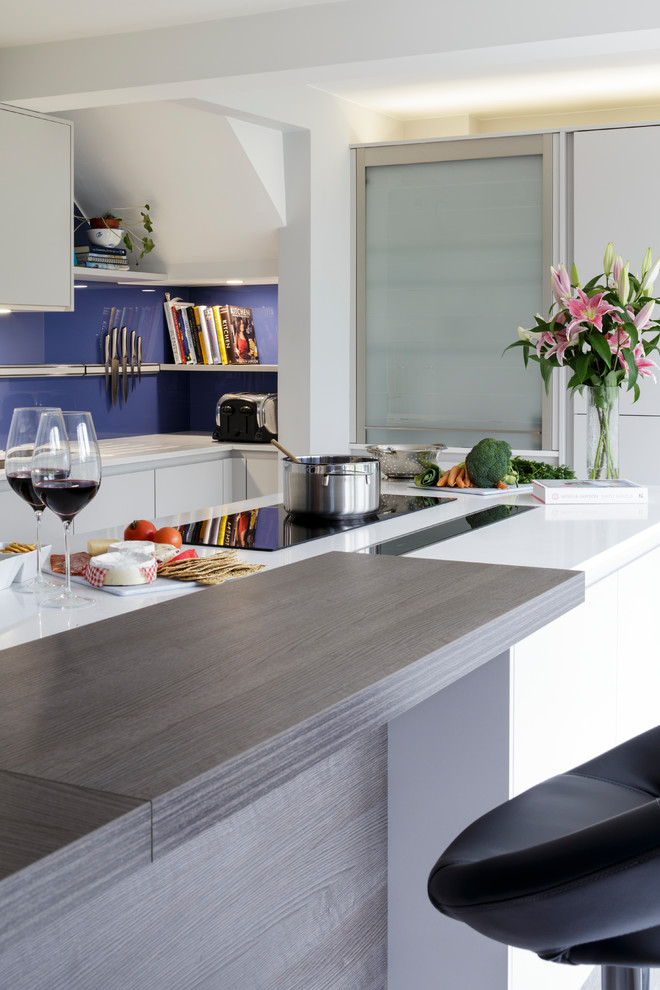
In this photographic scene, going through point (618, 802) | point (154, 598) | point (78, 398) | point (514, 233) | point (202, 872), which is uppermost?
point (514, 233)

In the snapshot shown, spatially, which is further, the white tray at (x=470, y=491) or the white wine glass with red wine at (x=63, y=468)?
the white tray at (x=470, y=491)

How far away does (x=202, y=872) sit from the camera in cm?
143

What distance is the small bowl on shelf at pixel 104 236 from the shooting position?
4.84 m

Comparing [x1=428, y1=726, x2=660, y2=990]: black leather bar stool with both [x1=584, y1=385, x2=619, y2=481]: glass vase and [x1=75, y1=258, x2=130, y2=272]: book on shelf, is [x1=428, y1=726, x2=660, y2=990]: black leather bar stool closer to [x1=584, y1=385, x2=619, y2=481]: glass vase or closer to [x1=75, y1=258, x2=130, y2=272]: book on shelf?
[x1=584, y1=385, x2=619, y2=481]: glass vase

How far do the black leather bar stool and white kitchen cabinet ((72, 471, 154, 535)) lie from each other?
3.12 m

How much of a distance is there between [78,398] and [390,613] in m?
4.08

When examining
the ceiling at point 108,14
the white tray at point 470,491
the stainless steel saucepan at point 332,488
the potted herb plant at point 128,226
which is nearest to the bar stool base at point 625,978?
the stainless steel saucepan at point 332,488

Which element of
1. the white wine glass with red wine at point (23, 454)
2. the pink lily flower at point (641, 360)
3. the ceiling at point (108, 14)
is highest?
the ceiling at point (108, 14)

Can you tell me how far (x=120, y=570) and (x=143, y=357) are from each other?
12.9ft

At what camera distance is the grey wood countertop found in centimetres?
65

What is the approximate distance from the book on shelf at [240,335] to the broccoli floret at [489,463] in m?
2.64

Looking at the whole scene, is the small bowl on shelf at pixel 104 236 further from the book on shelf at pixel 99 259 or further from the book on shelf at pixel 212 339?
the book on shelf at pixel 212 339

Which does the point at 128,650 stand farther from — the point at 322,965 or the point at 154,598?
the point at 322,965

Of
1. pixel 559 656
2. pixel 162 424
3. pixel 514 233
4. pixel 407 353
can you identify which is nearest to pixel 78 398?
pixel 162 424
